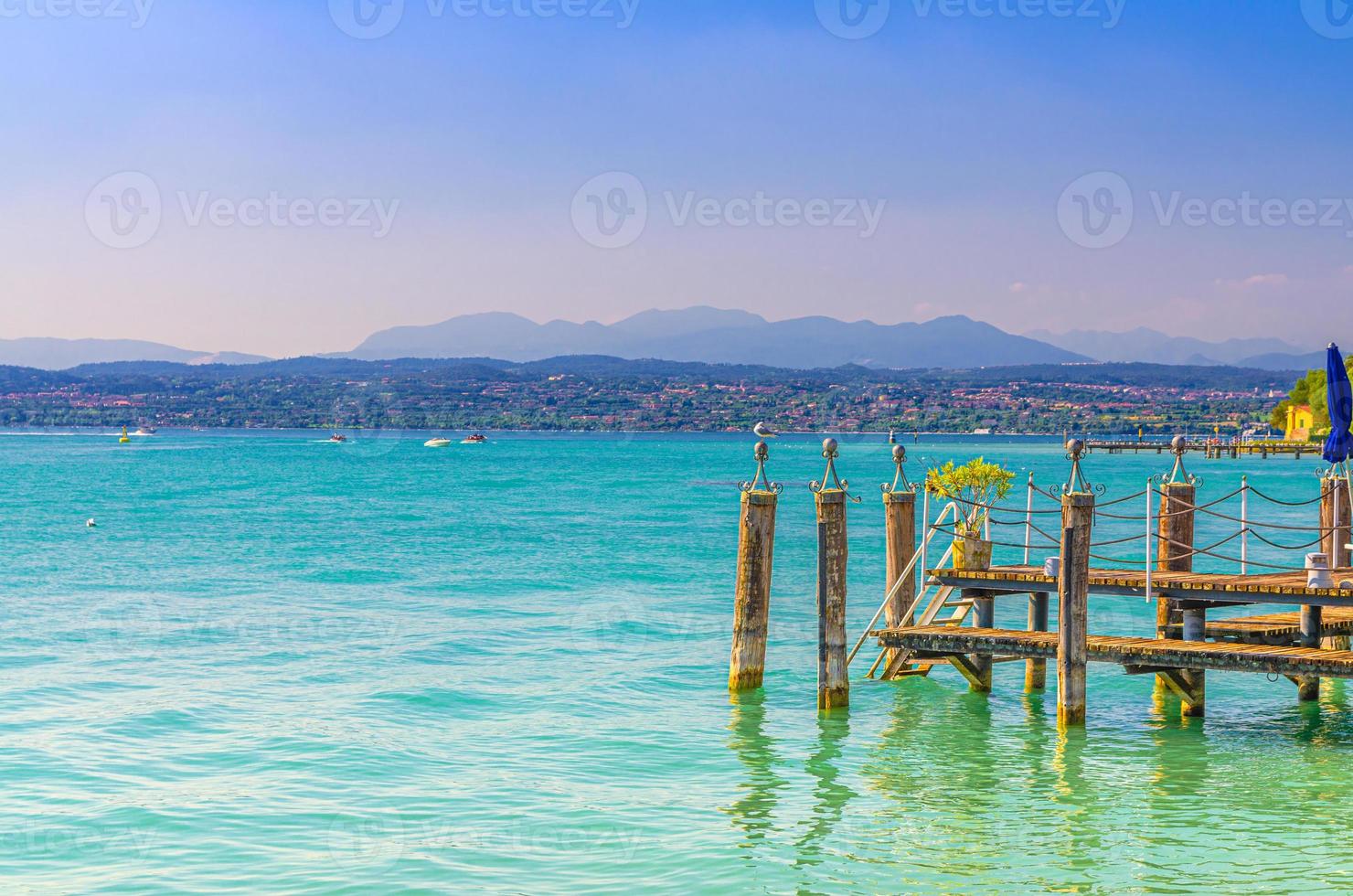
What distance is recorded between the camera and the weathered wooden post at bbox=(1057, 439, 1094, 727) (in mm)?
16328

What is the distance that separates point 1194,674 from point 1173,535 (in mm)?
3190

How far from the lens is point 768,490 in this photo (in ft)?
60.8

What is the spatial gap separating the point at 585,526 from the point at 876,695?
42296 millimetres

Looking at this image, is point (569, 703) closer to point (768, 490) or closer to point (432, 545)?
point (768, 490)

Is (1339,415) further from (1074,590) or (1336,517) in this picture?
(1074,590)

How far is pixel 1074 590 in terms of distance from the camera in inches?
643

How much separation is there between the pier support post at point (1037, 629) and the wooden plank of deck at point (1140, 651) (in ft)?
4.09

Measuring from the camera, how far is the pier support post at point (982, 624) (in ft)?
64.1

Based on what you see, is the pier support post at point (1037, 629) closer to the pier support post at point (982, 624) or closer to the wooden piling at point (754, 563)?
the pier support post at point (982, 624)

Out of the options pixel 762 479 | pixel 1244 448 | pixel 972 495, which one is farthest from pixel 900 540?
pixel 1244 448

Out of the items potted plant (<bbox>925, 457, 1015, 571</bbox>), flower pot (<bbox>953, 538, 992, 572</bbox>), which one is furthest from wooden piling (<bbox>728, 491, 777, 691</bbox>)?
flower pot (<bbox>953, 538, 992, 572</bbox>)

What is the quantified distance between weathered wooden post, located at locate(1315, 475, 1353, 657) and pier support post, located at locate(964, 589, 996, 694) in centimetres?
464


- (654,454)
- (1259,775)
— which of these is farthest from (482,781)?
(654,454)

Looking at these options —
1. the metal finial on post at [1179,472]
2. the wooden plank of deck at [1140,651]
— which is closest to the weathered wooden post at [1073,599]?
the wooden plank of deck at [1140,651]
